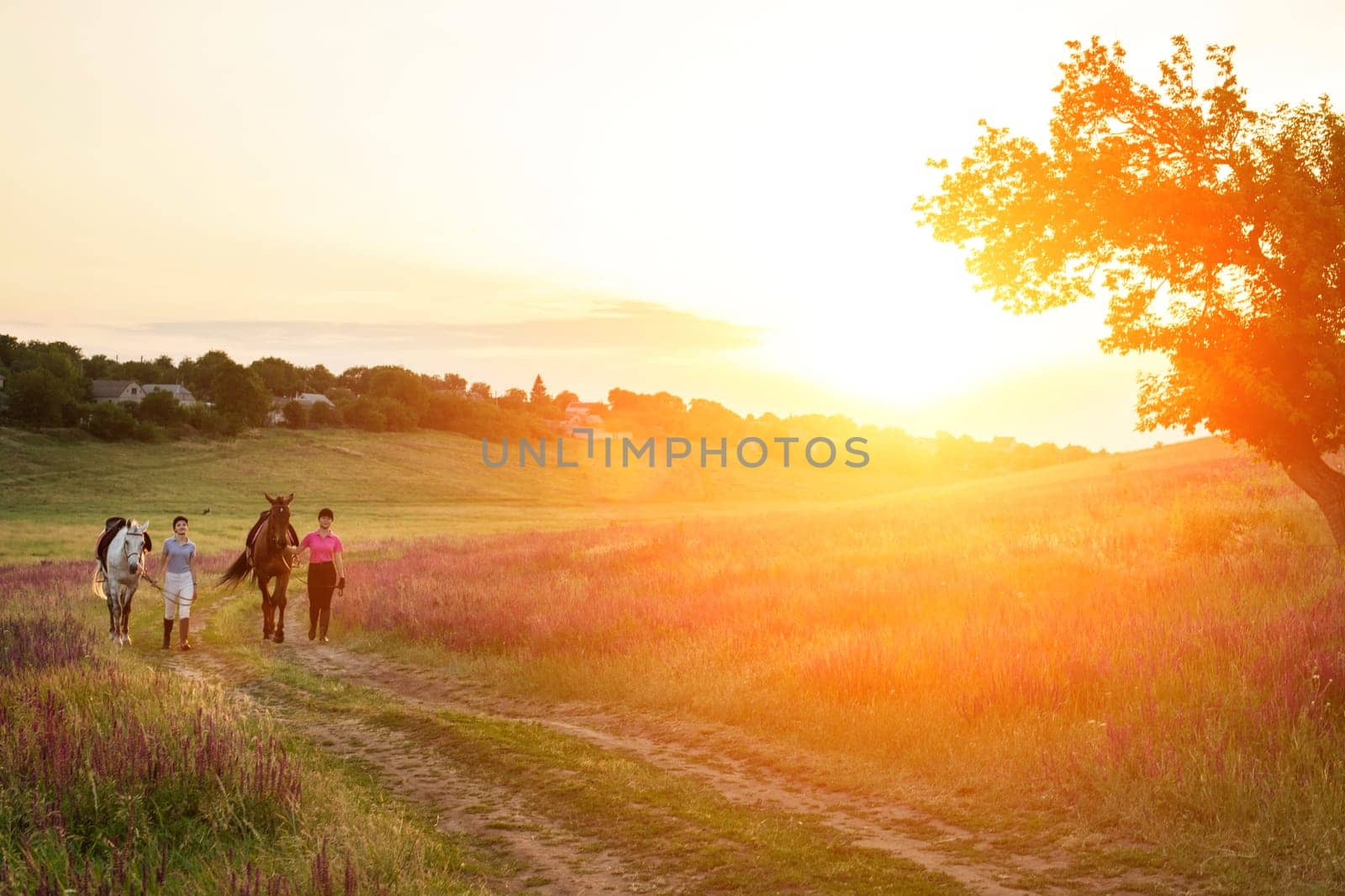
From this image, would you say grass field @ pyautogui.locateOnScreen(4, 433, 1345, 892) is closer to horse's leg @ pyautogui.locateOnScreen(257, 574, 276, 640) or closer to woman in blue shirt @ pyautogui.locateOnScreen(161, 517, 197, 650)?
horse's leg @ pyautogui.locateOnScreen(257, 574, 276, 640)

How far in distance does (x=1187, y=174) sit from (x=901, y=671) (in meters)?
11.1

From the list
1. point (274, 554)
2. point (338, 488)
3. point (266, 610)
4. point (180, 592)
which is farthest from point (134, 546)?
point (338, 488)

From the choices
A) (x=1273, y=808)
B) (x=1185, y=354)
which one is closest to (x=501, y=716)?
(x=1273, y=808)

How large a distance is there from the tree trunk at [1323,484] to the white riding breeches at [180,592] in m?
19.6

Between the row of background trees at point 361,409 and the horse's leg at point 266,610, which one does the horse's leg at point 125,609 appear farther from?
the row of background trees at point 361,409

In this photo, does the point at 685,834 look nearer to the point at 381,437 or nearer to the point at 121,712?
the point at 121,712

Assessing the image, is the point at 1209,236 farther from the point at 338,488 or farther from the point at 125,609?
the point at 338,488

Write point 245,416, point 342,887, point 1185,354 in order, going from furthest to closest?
point 245,416 < point 1185,354 < point 342,887

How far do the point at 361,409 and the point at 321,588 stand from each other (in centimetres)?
10207

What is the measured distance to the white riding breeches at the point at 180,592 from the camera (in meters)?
16.8

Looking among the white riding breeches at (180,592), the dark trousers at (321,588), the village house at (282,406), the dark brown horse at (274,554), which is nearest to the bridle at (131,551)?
the white riding breeches at (180,592)

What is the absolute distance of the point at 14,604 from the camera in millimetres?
19719

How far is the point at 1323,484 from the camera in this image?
15.5 metres

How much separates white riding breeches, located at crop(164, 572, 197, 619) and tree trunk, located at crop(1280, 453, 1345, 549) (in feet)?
64.5
